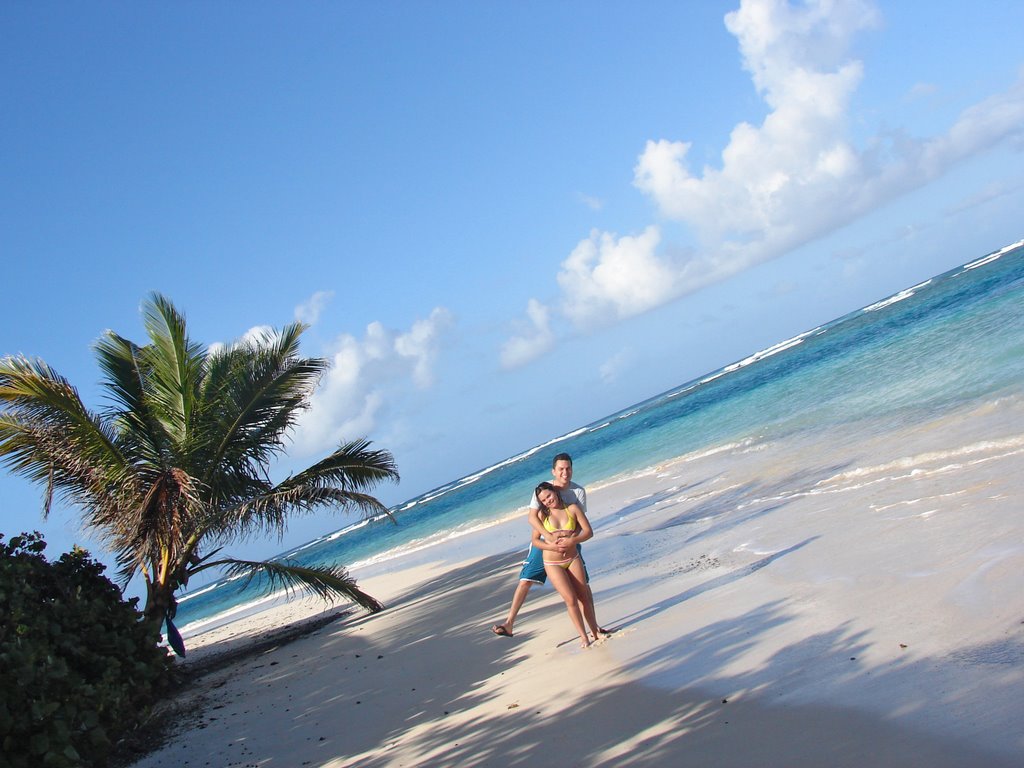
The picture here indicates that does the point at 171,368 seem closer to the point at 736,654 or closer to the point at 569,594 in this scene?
the point at 569,594

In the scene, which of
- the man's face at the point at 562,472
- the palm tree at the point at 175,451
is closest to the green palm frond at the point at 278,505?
the palm tree at the point at 175,451

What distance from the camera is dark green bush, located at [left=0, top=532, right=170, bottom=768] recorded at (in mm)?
4855

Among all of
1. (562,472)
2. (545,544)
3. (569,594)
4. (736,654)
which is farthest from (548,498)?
(736,654)

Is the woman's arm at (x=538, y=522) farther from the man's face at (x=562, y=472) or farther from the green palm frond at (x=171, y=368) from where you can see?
the green palm frond at (x=171, y=368)

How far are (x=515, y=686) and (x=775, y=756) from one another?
2.74m

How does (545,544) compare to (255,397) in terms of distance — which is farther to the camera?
(255,397)

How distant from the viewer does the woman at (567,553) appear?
22.5 feet

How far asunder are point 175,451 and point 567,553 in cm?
624

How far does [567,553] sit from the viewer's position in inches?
273

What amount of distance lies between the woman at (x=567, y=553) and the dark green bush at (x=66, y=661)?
11.3 ft

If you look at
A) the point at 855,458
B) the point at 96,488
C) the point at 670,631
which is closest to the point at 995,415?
the point at 855,458

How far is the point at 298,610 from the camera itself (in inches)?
685

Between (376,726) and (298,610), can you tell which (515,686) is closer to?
(376,726)

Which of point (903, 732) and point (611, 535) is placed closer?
point (903, 732)
